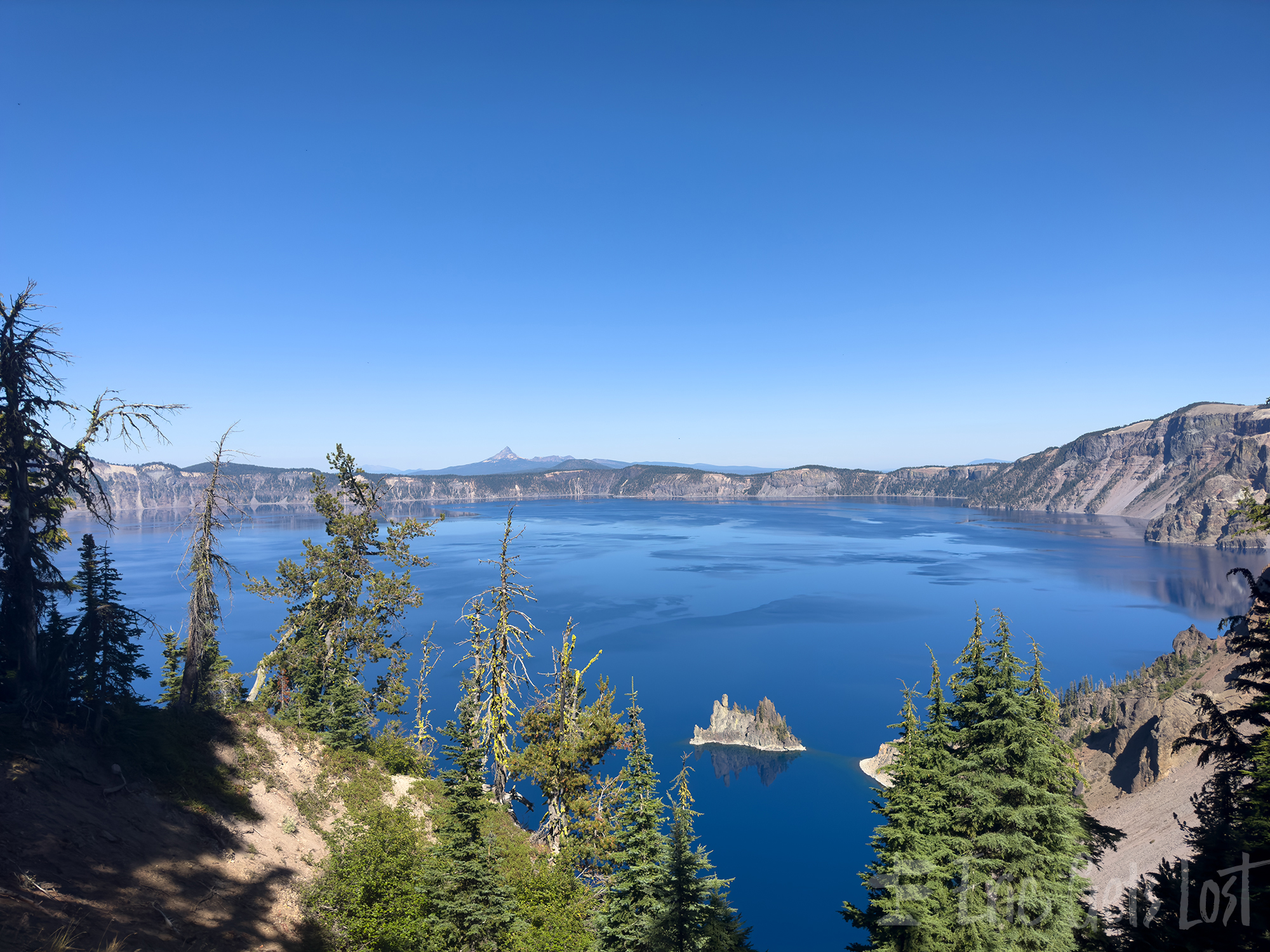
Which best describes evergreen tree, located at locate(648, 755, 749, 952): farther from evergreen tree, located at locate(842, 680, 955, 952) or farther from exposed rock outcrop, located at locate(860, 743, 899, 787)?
exposed rock outcrop, located at locate(860, 743, 899, 787)

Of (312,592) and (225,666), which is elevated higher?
(312,592)

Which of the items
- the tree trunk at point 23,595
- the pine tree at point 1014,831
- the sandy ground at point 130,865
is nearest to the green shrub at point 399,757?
the sandy ground at point 130,865

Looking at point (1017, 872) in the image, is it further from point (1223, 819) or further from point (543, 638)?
point (543, 638)

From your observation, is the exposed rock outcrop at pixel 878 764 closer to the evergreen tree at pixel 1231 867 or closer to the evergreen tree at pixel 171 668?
the evergreen tree at pixel 1231 867

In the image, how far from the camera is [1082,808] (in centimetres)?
1503

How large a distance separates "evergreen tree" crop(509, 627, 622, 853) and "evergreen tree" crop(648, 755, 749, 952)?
580 centimetres

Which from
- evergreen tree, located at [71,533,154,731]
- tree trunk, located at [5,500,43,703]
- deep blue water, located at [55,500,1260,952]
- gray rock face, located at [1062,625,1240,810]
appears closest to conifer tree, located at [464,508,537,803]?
evergreen tree, located at [71,533,154,731]

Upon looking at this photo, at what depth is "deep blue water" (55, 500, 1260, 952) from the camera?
51.9 meters

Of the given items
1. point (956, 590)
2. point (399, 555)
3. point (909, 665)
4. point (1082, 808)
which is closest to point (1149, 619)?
point (956, 590)

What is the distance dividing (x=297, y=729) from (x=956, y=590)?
453ft

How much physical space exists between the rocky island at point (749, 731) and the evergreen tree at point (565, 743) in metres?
48.2

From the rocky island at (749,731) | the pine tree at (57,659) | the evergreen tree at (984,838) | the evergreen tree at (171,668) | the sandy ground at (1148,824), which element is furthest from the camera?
the rocky island at (749,731)

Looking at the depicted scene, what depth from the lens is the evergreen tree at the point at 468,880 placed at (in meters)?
13.5

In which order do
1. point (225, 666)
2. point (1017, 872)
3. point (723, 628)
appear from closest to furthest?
point (1017, 872)
point (225, 666)
point (723, 628)
